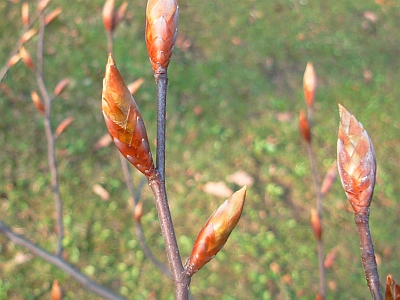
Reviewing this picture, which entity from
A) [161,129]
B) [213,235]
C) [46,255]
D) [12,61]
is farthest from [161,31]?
[12,61]

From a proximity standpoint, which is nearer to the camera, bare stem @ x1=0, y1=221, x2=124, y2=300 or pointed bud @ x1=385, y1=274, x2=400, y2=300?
pointed bud @ x1=385, y1=274, x2=400, y2=300

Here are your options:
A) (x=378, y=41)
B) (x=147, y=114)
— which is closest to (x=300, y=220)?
(x=147, y=114)

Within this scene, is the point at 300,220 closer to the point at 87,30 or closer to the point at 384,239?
the point at 384,239

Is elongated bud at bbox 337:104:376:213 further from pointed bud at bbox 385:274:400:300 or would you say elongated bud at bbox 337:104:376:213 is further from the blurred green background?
the blurred green background

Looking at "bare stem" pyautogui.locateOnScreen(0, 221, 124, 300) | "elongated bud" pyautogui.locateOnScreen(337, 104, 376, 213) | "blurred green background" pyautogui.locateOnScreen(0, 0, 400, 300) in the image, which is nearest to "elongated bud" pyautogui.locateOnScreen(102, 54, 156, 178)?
"elongated bud" pyautogui.locateOnScreen(337, 104, 376, 213)

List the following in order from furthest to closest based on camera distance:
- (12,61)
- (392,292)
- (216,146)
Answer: (216,146), (12,61), (392,292)

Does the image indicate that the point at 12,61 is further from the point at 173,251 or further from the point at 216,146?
the point at 216,146

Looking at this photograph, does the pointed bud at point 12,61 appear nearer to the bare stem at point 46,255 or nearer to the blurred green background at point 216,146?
the bare stem at point 46,255
